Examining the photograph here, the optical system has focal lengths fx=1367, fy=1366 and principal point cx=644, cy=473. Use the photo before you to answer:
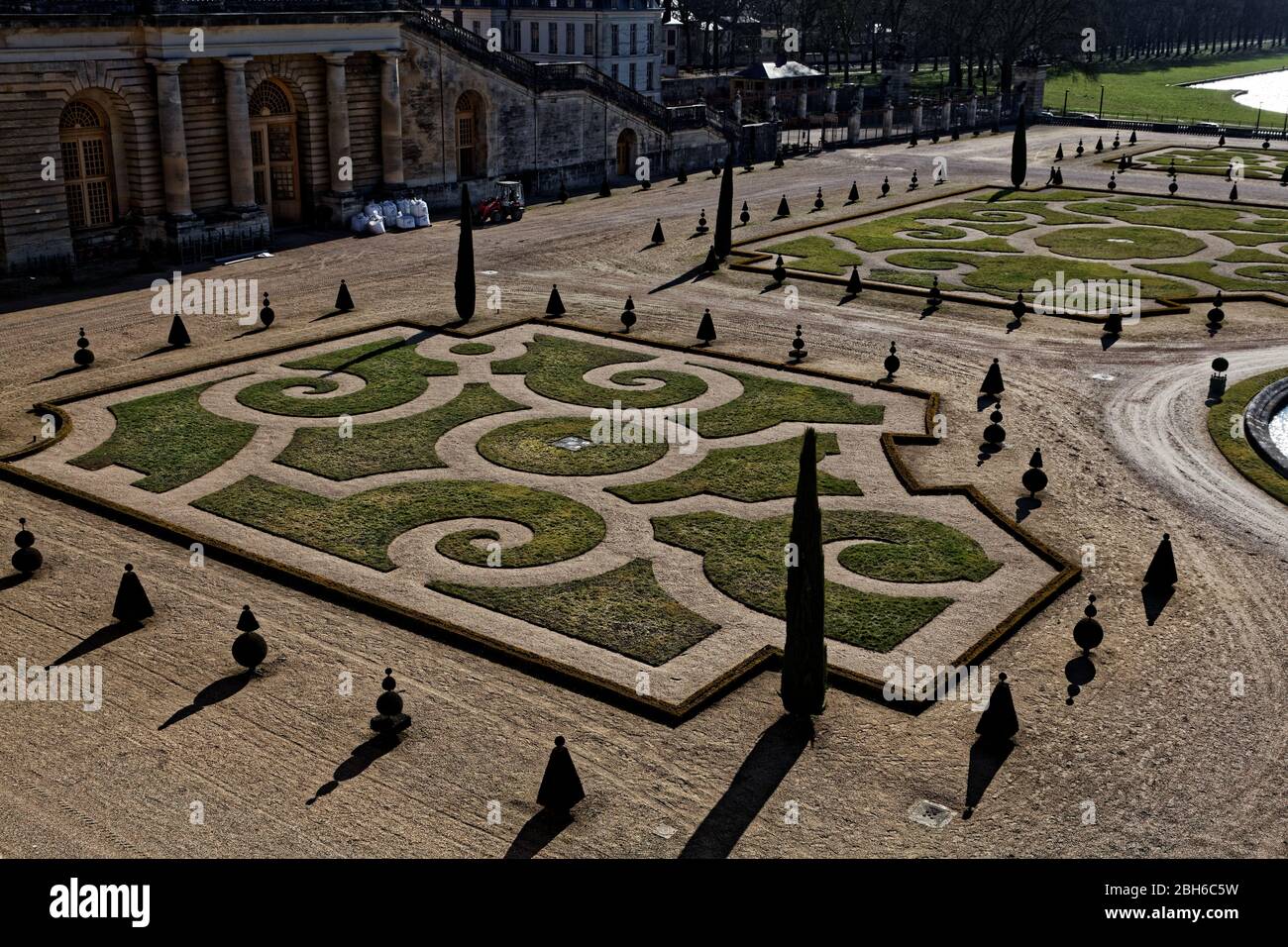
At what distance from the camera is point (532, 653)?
24.8 meters

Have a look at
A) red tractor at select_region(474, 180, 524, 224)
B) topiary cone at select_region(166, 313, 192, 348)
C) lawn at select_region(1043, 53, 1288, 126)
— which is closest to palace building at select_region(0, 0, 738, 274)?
red tractor at select_region(474, 180, 524, 224)

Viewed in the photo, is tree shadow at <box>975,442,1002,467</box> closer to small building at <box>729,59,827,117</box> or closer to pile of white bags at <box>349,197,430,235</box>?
pile of white bags at <box>349,197,430,235</box>

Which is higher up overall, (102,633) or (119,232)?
(119,232)

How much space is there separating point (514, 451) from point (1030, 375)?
1766 cm

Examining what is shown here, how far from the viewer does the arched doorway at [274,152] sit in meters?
63.5

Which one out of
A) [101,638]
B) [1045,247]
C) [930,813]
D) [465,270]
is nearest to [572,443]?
[465,270]

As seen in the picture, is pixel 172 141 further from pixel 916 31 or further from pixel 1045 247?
pixel 916 31

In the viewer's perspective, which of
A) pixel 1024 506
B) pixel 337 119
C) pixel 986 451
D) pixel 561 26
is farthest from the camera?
pixel 561 26

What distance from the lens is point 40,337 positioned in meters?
45.3

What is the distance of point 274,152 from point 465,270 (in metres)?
22.5

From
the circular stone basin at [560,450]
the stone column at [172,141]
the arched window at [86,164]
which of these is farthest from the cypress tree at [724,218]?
the arched window at [86,164]

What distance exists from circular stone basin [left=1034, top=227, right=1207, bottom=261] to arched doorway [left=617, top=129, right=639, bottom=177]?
29405 mm

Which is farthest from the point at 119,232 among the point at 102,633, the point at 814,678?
the point at 814,678
